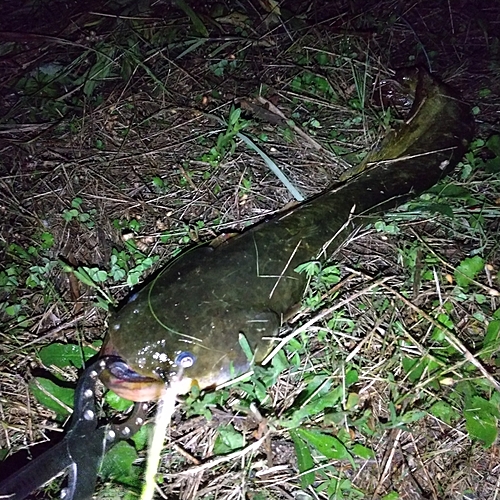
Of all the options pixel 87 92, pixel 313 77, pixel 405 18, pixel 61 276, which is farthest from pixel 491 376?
pixel 405 18

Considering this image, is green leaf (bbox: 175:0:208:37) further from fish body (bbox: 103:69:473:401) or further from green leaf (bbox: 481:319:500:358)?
green leaf (bbox: 481:319:500:358)

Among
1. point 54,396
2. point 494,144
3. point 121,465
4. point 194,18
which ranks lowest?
point 494,144

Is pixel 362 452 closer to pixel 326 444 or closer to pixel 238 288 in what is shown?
pixel 326 444

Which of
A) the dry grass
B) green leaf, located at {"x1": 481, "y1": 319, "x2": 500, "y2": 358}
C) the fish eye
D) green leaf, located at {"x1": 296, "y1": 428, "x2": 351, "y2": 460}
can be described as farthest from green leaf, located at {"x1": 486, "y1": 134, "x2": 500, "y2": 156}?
the fish eye

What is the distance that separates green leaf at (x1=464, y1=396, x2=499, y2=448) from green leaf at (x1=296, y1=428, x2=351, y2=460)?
44 cm

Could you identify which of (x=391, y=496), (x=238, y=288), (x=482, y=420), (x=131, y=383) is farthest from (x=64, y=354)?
(x=482, y=420)

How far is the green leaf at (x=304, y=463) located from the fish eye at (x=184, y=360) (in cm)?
43

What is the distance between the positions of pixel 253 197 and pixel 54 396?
1.23 m

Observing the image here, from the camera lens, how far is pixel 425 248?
2.28 meters

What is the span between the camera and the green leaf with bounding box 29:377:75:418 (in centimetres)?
183

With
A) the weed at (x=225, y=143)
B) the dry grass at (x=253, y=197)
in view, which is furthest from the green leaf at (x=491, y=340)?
the weed at (x=225, y=143)

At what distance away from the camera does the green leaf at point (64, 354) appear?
77.5 inches

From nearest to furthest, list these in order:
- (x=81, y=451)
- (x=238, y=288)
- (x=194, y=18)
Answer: (x=81, y=451)
(x=238, y=288)
(x=194, y=18)

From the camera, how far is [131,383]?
1.65m
